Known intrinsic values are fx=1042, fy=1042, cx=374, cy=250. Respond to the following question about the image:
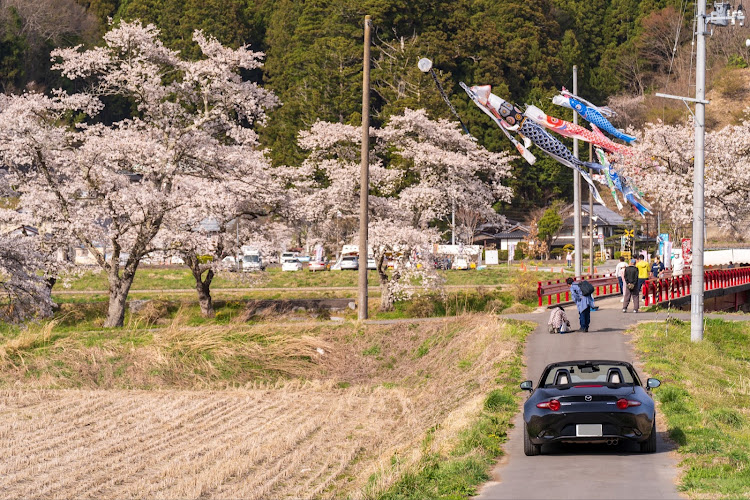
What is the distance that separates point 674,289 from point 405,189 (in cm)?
1147

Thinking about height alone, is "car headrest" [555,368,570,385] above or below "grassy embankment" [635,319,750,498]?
above

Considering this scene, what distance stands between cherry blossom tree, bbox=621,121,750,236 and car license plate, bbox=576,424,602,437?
116 ft

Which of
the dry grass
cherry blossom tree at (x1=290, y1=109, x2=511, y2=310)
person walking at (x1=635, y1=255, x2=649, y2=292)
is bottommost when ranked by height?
the dry grass

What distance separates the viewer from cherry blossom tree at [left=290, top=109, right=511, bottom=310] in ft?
129

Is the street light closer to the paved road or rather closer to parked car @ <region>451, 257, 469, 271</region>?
the paved road

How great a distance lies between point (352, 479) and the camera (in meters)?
14.0

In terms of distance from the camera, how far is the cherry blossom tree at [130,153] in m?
33.2

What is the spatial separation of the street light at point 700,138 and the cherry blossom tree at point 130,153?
15.9m

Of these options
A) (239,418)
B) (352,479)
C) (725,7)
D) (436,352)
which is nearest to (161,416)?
(239,418)

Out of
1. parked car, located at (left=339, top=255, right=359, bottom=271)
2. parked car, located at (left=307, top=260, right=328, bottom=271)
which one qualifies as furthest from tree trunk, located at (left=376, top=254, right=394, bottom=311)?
parked car, located at (left=339, top=255, right=359, bottom=271)

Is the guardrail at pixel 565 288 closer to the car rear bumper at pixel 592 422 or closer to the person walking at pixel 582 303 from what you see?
the person walking at pixel 582 303

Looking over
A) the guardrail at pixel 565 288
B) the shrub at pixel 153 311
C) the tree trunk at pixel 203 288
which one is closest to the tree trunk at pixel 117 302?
the shrub at pixel 153 311

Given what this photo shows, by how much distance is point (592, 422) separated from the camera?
12586 mm

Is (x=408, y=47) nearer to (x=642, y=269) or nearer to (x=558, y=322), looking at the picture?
(x=642, y=269)
